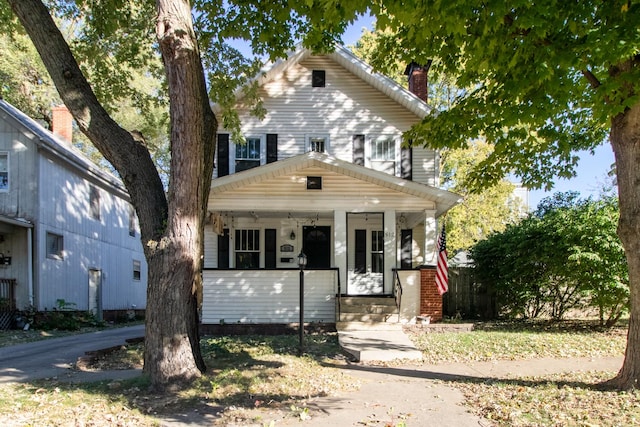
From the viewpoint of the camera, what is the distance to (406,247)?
15781mm

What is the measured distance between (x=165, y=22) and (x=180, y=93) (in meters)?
0.99

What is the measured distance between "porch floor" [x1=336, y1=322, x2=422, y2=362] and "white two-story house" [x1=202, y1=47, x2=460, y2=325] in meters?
0.44

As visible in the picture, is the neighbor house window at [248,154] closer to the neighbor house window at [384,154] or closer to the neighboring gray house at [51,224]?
the neighbor house window at [384,154]

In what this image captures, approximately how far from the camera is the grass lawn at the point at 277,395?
18.2ft

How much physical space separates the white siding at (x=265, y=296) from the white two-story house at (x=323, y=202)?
0.03m

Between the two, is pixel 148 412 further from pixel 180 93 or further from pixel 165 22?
pixel 165 22

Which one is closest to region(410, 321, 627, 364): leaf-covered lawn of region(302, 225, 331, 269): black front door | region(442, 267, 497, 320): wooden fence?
region(442, 267, 497, 320): wooden fence

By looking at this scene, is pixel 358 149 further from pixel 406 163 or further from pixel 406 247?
pixel 406 247

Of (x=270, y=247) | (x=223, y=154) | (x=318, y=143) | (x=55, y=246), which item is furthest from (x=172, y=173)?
(x=55, y=246)

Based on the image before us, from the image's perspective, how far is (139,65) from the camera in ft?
45.1

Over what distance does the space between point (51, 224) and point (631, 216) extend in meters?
17.8

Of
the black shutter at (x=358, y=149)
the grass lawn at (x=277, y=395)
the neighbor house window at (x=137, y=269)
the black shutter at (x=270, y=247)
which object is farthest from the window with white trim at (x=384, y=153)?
the neighbor house window at (x=137, y=269)

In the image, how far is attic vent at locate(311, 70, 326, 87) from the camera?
54.0 feet

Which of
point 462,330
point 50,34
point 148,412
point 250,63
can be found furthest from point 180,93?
point 462,330
